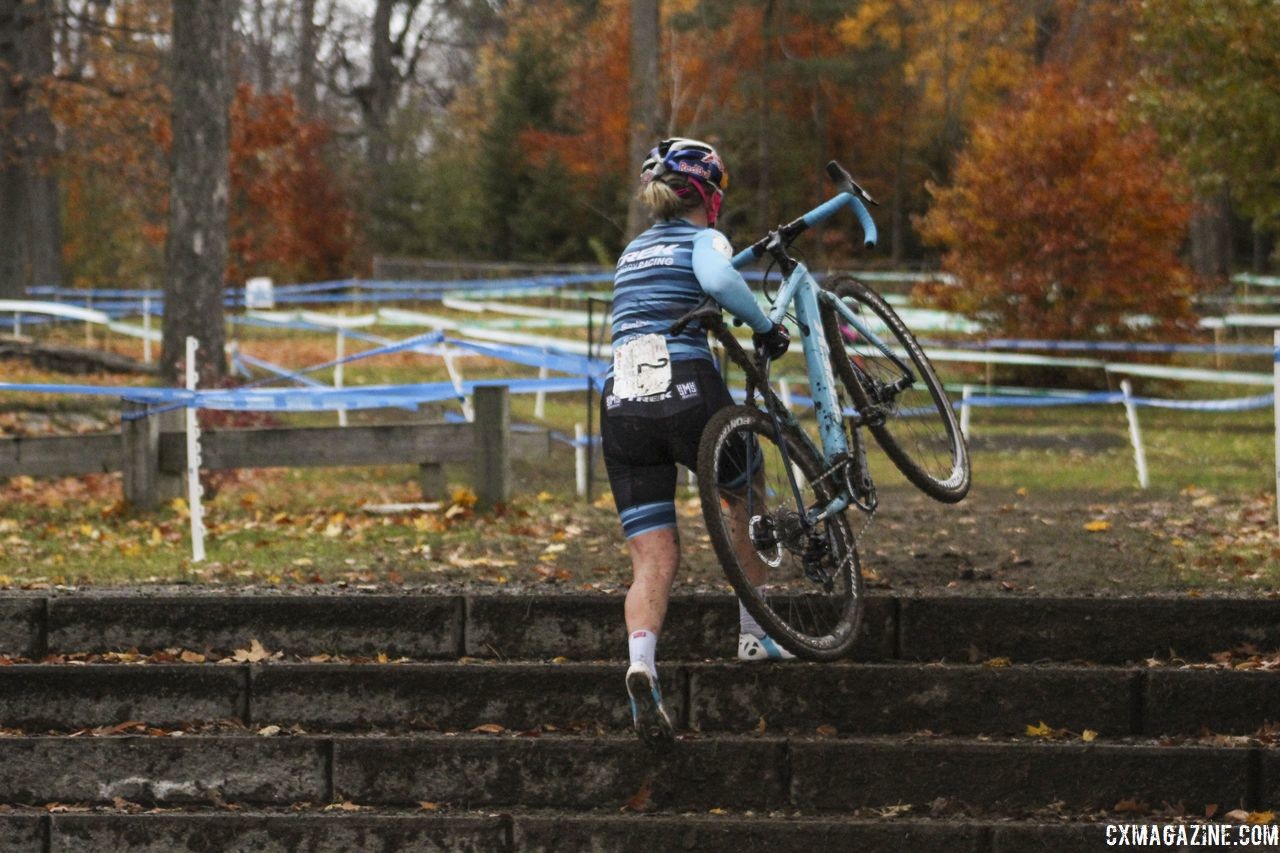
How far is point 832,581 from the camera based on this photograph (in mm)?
6711

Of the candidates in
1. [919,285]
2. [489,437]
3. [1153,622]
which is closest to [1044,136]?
[919,285]

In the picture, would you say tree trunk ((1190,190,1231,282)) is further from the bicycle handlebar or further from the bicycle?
the bicycle handlebar

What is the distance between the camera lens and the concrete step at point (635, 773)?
6.05 metres

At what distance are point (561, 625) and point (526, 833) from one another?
145 cm

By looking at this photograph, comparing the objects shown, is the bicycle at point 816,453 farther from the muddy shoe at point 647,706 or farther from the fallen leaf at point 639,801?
the fallen leaf at point 639,801

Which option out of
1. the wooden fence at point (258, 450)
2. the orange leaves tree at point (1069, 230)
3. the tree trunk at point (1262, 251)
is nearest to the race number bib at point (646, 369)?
the wooden fence at point (258, 450)

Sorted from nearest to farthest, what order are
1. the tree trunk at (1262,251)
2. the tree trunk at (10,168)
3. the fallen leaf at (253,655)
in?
1. the fallen leaf at (253,655)
2. the tree trunk at (10,168)
3. the tree trunk at (1262,251)

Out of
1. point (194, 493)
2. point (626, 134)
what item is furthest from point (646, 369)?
point (626, 134)

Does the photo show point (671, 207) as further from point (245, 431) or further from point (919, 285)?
point (919, 285)

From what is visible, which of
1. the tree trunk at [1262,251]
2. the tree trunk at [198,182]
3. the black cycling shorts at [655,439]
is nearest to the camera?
the black cycling shorts at [655,439]

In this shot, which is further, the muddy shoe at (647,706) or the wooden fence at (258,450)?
the wooden fence at (258,450)

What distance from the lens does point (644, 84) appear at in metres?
25.3

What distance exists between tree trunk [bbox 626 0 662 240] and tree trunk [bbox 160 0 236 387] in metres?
7.07

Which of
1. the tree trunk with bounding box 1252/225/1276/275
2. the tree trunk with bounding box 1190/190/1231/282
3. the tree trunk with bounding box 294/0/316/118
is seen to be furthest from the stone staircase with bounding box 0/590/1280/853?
the tree trunk with bounding box 294/0/316/118
